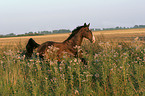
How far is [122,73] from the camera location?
513cm

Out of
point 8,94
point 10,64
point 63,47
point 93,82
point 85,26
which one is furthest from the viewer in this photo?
point 85,26

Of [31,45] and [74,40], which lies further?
[31,45]

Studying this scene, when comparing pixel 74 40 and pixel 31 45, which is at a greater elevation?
pixel 74 40

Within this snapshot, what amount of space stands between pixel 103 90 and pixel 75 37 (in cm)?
429

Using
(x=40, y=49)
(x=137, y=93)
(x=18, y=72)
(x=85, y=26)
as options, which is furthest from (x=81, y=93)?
(x=85, y=26)

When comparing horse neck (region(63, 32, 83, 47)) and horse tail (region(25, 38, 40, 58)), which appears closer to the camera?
horse neck (region(63, 32, 83, 47))

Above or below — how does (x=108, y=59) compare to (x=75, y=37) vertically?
below

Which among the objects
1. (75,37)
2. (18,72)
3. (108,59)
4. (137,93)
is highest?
(75,37)

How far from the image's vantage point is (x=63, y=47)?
327 inches

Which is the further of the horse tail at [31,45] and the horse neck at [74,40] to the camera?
the horse tail at [31,45]

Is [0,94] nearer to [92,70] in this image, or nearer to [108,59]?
[92,70]

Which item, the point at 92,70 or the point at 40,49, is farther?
the point at 40,49

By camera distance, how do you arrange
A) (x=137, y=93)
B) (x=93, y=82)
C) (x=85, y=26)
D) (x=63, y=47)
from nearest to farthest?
(x=137, y=93) → (x=93, y=82) → (x=63, y=47) → (x=85, y=26)

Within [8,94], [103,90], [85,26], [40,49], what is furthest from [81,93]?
[85,26]
